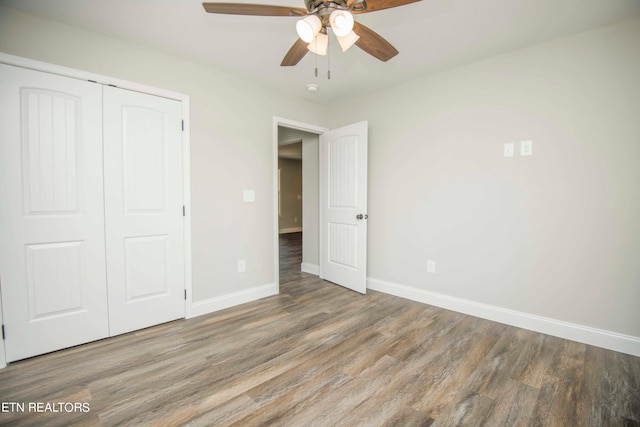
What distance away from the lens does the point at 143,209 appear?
8.17ft

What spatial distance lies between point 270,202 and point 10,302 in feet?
7.35

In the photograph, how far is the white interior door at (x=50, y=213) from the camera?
6.43 ft

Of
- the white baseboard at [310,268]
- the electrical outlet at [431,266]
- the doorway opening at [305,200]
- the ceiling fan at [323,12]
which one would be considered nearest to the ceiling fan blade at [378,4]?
the ceiling fan at [323,12]

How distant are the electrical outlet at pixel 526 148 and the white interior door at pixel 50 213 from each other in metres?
3.55

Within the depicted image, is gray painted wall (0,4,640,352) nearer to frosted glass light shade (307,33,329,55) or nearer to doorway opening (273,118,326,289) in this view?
doorway opening (273,118,326,289)

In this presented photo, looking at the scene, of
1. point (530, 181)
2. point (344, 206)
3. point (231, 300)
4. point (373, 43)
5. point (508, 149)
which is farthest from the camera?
point (344, 206)

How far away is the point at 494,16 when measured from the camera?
203 centimetres

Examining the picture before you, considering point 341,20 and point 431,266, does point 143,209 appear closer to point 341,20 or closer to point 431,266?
point 341,20

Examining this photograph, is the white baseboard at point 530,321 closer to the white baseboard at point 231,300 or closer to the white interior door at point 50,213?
the white baseboard at point 231,300

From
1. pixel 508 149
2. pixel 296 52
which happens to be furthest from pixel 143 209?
pixel 508 149

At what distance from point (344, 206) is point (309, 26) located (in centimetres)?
235

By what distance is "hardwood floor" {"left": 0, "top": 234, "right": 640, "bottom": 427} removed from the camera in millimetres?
1518

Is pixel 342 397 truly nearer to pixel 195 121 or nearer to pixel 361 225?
pixel 361 225

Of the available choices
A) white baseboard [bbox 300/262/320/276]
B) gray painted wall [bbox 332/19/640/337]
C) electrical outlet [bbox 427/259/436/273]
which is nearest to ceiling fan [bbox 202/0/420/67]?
gray painted wall [bbox 332/19/640/337]
